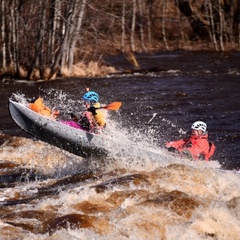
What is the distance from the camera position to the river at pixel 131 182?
8250 mm

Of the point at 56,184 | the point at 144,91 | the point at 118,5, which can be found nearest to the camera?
the point at 56,184

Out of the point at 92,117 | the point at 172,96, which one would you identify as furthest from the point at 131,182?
the point at 172,96

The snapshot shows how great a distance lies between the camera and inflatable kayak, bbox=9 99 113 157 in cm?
1150

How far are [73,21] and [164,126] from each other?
327 inches

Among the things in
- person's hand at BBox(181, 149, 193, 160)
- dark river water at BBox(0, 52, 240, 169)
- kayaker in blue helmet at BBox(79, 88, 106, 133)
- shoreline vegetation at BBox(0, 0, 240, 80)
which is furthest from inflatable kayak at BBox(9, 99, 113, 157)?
shoreline vegetation at BBox(0, 0, 240, 80)

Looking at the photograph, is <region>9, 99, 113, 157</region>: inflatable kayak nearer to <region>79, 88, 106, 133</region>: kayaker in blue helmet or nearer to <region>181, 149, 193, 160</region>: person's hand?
<region>79, 88, 106, 133</region>: kayaker in blue helmet

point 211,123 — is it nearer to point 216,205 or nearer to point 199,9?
point 216,205

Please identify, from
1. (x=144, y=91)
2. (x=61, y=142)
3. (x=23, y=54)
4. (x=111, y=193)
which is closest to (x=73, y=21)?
(x=23, y=54)

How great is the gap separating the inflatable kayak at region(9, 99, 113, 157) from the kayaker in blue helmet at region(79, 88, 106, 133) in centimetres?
18

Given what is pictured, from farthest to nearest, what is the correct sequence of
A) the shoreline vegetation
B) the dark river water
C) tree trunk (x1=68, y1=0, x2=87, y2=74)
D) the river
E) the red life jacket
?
the shoreline vegetation < tree trunk (x1=68, y1=0, x2=87, y2=74) < the dark river water < the red life jacket < the river

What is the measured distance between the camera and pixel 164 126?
1633cm

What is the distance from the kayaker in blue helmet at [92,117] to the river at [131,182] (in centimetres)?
55

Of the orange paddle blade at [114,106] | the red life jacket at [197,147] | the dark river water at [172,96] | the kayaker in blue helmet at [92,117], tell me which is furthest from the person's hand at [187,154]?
the dark river water at [172,96]

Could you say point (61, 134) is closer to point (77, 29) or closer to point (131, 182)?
point (131, 182)
